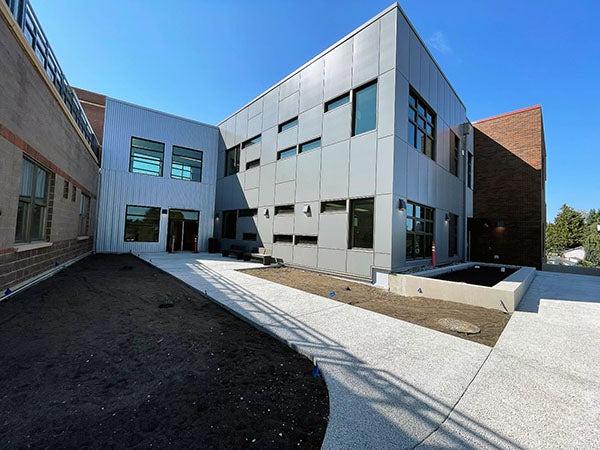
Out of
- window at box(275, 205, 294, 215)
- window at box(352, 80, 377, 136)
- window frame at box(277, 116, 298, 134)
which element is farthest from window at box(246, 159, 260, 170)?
window at box(352, 80, 377, 136)

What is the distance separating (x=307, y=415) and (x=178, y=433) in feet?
3.51

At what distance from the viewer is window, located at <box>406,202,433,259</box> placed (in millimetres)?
10023

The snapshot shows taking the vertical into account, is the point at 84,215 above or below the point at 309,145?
below

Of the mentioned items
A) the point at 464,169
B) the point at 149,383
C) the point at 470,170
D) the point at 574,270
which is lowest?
the point at 149,383

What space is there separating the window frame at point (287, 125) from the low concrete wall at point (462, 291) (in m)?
8.94

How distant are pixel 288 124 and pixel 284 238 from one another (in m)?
5.90

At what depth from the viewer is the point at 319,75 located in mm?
11781

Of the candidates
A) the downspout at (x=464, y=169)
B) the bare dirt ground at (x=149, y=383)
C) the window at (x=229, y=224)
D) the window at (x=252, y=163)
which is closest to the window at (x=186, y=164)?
the window at (x=229, y=224)

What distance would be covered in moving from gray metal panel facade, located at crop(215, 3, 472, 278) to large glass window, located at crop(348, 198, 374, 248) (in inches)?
9.9

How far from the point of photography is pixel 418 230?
10.7 m

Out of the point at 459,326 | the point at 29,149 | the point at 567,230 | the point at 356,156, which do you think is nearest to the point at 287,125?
the point at 356,156

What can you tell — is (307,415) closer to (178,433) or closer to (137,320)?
(178,433)

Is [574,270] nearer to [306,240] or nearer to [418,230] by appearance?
[418,230]

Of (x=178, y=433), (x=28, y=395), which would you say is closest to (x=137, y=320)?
(x=28, y=395)
